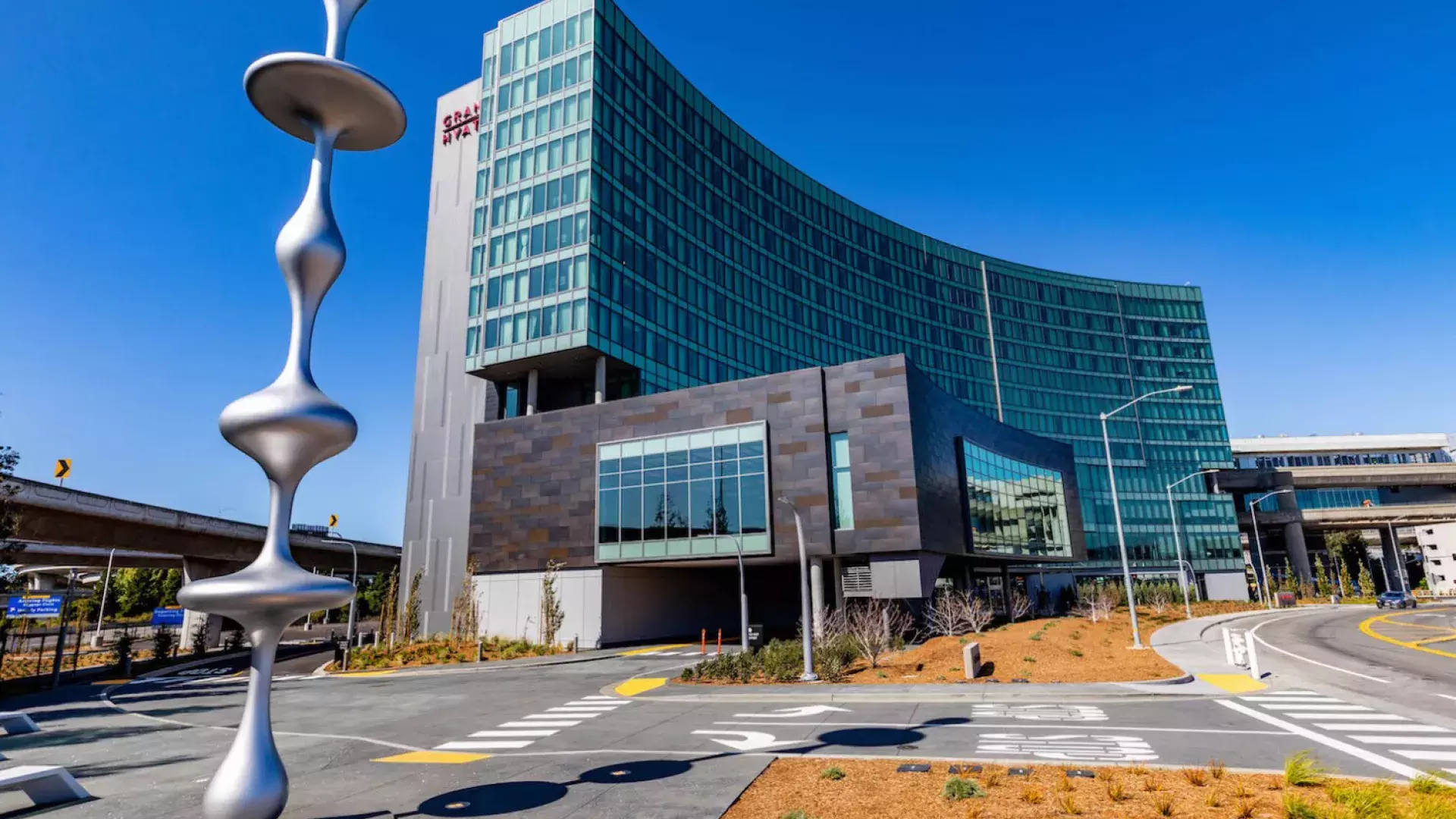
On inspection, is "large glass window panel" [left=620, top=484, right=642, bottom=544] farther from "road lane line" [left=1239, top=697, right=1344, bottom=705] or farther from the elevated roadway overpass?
"road lane line" [left=1239, top=697, right=1344, bottom=705]

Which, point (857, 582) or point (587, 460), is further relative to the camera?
point (587, 460)

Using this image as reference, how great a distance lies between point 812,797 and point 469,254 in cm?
5243

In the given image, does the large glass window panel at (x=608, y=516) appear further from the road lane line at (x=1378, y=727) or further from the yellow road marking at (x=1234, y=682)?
the road lane line at (x=1378, y=727)

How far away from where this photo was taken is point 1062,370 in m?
102

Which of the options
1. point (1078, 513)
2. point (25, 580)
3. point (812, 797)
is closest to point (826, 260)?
point (1078, 513)

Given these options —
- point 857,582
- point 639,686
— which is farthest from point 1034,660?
point 857,582

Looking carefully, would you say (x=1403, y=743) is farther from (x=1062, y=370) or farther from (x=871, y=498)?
(x=1062, y=370)

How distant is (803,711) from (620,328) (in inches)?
1361

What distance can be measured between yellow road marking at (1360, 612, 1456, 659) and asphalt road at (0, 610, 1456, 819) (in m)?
9.88

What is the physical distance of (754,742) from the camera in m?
14.9

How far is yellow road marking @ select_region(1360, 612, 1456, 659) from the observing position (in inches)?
1059

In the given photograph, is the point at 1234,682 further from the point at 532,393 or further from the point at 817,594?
the point at 532,393

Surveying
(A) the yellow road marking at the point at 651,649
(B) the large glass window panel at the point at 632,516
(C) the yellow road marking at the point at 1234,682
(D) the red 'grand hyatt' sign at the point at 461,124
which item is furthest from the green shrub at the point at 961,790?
(D) the red 'grand hyatt' sign at the point at 461,124

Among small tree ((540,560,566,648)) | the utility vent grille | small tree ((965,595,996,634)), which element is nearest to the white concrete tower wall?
small tree ((540,560,566,648))
